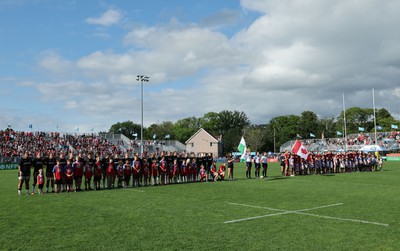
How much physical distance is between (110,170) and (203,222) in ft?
32.5

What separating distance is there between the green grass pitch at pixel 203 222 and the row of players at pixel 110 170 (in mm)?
2286

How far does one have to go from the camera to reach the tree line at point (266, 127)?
10562cm

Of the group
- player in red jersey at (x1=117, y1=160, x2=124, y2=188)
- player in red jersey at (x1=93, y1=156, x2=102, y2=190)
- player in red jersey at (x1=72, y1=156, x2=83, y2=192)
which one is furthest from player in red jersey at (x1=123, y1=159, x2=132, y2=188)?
player in red jersey at (x1=72, y1=156, x2=83, y2=192)

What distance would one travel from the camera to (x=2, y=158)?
45.8 meters

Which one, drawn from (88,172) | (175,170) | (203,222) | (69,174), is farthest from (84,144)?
(203,222)

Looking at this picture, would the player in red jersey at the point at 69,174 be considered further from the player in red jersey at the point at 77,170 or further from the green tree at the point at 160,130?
the green tree at the point at 160,130

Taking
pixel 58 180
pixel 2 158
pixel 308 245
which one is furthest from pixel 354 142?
pixel 308 245

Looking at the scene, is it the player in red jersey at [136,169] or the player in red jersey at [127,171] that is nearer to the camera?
the player in red jersey at [127,171]

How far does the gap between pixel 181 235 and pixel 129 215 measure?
2876 mm

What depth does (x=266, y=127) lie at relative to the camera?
387ft

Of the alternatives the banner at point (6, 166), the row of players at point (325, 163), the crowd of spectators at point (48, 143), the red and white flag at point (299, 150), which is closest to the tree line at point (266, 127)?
the crowd of spectators at point (48, 143)

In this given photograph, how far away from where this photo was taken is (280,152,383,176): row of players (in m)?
26.4

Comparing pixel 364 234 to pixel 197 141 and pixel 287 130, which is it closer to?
pixel 197 141

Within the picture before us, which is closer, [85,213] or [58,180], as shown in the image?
[85,213]
